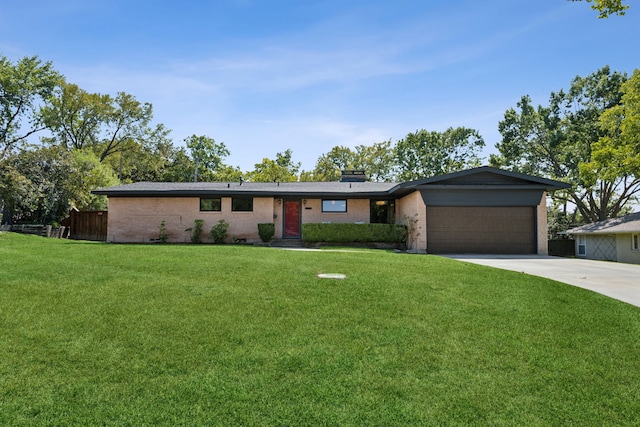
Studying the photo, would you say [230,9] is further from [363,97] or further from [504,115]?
[504,115]

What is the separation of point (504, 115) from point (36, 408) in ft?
109

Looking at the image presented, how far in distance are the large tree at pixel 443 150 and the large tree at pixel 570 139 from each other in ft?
27.8

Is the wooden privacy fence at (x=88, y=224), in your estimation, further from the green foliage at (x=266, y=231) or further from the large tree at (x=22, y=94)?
the large tree at (x=22, y=94)

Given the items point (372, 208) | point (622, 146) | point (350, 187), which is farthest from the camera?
point (622, 146)

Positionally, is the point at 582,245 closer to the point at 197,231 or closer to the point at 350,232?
the point at 350,232

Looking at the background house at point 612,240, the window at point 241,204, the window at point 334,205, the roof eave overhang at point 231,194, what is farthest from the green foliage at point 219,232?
the background house at point 612,240

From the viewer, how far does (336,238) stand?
1769 cm

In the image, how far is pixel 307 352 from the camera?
13.5 feet

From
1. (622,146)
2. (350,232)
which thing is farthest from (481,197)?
(622,146)

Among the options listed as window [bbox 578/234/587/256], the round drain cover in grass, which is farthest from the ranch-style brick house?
the round drain cover in grass

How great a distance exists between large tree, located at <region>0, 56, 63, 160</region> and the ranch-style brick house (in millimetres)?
16870

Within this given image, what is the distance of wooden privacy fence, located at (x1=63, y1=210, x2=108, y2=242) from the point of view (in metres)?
20.2

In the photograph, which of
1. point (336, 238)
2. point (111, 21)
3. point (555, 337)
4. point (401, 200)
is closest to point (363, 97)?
point (401, 200)

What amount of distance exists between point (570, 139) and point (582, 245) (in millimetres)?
9360
